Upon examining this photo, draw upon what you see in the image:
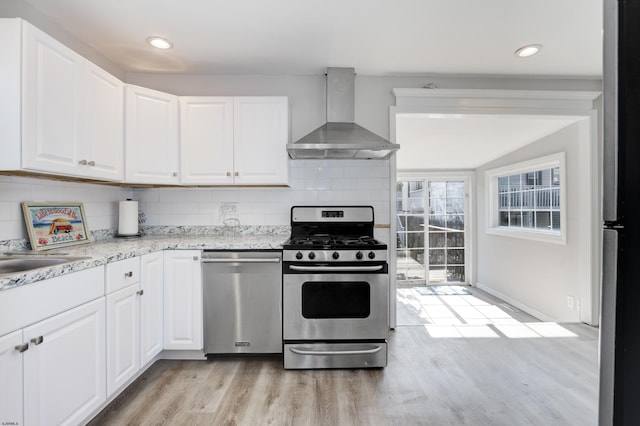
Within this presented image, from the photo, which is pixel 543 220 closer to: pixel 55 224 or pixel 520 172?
pixel 520 172

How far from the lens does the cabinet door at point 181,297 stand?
7.45 feet

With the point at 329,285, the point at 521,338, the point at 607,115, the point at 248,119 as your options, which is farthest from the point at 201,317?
the point at 521,338

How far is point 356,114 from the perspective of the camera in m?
2.95

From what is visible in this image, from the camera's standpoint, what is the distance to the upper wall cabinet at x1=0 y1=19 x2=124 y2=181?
1533 mm

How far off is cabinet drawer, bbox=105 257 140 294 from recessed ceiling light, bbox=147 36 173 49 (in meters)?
1.66

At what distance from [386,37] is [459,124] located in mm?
1838

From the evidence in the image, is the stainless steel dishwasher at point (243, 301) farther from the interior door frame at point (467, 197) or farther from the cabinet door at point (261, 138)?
the interior door frame at point (467, 197)

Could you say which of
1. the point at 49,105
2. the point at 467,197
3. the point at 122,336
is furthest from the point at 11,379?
the point at 467,197

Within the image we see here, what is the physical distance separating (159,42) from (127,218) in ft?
4.81

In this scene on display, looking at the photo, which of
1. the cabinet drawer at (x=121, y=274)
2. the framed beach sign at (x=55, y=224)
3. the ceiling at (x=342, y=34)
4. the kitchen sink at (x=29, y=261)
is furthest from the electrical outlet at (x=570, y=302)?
the framed beach sign at (x=55, y=224)

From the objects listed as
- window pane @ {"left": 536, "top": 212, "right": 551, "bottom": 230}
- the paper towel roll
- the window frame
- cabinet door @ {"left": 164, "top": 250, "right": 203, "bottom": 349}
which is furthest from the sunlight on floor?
the paper towel roll

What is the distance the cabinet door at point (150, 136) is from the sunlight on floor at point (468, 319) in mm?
2799

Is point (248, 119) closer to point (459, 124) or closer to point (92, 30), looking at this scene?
point (92, 30)

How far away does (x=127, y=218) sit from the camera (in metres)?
2.64
